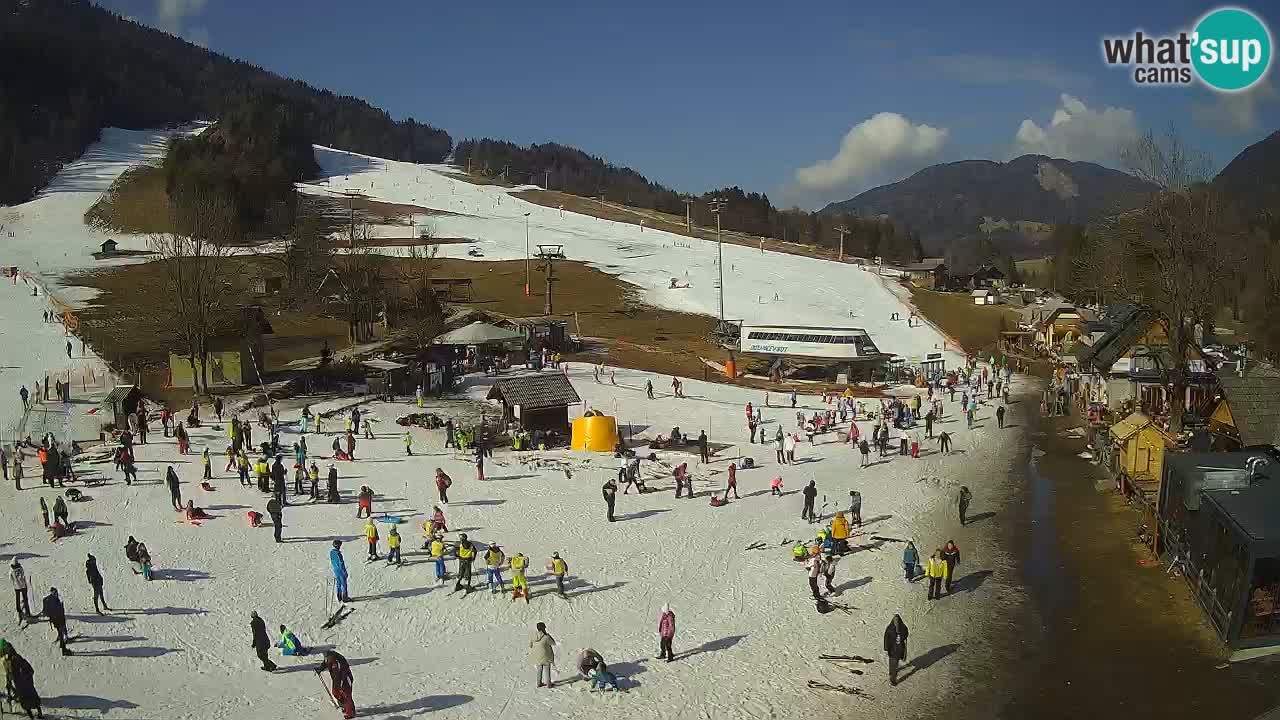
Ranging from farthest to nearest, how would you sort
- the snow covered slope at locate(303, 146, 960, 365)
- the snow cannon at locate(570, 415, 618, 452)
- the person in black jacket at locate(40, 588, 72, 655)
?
1. the snow covered slope at locate(303, 146, 960, 365)
2. the snow cannon at locate(570, 415, 618, 452)
3. the person in black jacket at locate(40, 588, 72, 655)

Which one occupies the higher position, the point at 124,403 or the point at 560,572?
the point at 124,403

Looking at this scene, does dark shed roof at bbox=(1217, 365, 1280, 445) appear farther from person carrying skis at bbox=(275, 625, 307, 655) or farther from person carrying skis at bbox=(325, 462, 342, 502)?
person carrying skis at bbox=(325, 462, 342, 502)

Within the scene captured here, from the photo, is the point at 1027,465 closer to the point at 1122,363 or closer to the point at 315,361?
the point at 1122,363

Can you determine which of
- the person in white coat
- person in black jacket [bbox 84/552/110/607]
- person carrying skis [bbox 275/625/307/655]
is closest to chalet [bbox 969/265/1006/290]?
the person in white coat

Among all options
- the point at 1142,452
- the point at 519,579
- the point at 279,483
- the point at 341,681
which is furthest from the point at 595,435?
the point at 341,681

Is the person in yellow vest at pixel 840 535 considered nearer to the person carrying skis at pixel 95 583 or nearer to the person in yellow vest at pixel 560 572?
the person in yellow vest at pixel 560 572

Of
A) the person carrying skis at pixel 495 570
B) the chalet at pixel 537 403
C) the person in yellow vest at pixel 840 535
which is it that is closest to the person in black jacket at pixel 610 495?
the person carrying skis at pixel 495 570

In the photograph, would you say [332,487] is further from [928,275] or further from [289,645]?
[928,275]
